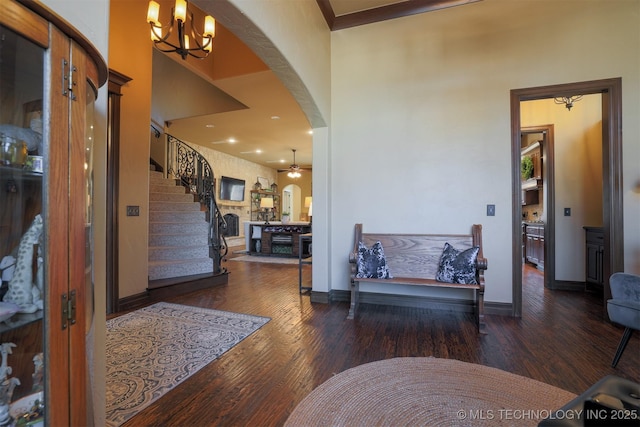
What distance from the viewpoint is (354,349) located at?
7.25 ft


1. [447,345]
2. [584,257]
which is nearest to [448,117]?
[447,345]

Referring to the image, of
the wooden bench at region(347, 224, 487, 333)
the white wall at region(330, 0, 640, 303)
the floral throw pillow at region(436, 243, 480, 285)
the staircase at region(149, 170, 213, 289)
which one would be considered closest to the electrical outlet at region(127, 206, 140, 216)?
the staircase at region(149, 170, 213, 289)

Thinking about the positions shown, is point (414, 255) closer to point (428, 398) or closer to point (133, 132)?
point (428, 398)

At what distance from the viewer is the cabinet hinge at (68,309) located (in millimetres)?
769

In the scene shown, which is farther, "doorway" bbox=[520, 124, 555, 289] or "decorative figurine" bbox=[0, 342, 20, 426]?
"doorway" bbox=[520, 124, 555, 289]

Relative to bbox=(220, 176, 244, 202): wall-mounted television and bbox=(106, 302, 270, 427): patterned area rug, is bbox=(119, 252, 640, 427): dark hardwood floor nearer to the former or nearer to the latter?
bbox=(106, 302, 270, 427): patterned area rug

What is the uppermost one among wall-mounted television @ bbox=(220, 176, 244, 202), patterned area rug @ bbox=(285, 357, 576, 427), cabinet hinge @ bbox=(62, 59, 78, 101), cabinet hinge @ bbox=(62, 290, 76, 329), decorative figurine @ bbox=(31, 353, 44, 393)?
wall-mounted television @ bbox=(220, 176, 244, 202)

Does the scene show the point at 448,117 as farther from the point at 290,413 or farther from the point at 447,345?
the point at 290,413

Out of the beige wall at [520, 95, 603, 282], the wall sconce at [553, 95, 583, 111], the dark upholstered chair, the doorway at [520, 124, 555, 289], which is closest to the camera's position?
the dark upholstered chair

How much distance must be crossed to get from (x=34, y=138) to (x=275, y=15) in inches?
77.7

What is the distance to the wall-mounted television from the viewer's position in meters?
9.47

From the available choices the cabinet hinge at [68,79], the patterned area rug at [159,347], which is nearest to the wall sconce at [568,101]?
the patterned area rug at [159,347]

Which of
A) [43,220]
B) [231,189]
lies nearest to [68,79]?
[43,220]

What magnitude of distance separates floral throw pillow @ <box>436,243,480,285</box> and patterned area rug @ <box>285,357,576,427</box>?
935mm
